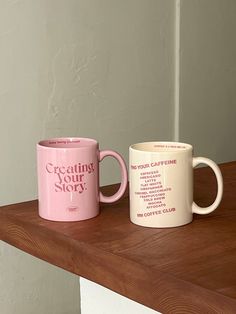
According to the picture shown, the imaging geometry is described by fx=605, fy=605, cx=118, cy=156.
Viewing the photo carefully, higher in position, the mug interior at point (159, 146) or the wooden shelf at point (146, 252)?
the mug interior at point (159, 146)

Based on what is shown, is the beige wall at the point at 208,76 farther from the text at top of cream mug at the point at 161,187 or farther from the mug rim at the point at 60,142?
the text at top of cream mug at the point at 161,187

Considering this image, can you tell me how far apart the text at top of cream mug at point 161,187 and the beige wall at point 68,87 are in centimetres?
104

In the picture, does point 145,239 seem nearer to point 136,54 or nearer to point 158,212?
point 158,212

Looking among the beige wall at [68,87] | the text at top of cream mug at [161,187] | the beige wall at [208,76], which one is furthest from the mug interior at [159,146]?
the beige wall at [208,76]

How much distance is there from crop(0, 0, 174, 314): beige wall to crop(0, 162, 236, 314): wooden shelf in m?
0.91

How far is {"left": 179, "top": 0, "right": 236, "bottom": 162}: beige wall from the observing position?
2219 mm

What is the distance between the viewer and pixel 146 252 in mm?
681

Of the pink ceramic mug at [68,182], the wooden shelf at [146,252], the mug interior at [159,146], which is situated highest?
the mug interior at [159,146]

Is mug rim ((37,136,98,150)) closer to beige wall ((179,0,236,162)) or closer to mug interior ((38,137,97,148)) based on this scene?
mug interior ((38,137,97,148))

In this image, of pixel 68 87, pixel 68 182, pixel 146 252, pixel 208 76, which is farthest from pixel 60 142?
pixel 208 76

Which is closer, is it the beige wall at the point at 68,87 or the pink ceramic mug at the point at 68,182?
the pink ceramic mug at the point at 68,182

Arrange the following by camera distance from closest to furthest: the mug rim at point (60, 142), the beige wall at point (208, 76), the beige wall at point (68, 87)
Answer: the mug rim at point (60, 142) < the beige wall at point (68, 87) < the beige wall at point (208, 76)

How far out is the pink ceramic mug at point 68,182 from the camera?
2.65 feet

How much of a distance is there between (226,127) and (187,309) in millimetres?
1915
